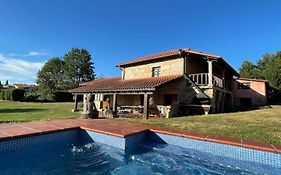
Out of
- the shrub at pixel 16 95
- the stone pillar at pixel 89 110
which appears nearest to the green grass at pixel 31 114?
the stone pillar at pixel 89 110

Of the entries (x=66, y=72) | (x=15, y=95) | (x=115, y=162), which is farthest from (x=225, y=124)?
(x=66, y=72)

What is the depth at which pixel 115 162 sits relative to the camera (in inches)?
234

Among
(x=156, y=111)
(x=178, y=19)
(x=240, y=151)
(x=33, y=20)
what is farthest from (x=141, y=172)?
(x=178, y=19)

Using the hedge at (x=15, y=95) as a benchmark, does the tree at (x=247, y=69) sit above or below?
above

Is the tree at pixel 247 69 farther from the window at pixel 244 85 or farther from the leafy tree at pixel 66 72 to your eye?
the leafy tree at pixel 66 72

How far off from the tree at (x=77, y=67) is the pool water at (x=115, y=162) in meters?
51.9

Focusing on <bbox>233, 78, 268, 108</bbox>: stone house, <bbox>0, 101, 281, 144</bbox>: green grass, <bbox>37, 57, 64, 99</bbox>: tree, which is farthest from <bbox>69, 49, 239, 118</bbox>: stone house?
<bbox>37, 57, 64, 99</bbox>: tree

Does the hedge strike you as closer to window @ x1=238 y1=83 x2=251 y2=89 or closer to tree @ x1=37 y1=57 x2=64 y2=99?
tree @ x1=37 y1=57 x2=64 y2=99

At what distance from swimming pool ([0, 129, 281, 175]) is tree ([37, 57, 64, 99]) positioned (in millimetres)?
47568

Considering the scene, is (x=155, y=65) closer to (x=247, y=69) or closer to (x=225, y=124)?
(x=225, y=124)

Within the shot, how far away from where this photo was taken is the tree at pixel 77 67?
2221 inches

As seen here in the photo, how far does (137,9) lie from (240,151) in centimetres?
1887

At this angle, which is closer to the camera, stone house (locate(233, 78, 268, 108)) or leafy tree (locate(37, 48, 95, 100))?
stone house (locate(233, 78, 268, 108))

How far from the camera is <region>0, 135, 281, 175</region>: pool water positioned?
518cm
